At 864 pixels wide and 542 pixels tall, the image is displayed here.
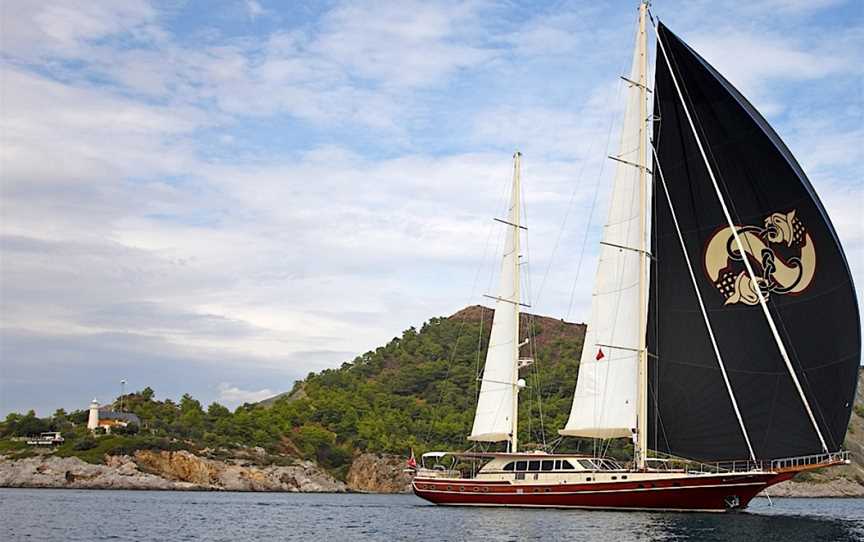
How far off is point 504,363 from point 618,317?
10.3m

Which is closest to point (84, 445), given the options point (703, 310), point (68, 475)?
point (68, 475)

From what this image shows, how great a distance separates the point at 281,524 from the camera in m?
49.2

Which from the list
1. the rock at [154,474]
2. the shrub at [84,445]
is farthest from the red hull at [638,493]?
the shrub at [84,445]

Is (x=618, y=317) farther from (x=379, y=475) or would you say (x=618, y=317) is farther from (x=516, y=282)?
(x=379, y=475)

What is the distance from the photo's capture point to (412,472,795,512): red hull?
42.8 m

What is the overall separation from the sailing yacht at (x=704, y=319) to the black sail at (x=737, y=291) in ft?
0.20

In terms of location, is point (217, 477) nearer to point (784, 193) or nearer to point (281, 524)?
point (281, 524)

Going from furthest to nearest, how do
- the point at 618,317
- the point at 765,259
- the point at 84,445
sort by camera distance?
the point at 84,445 → the point at 618,317 → the point at 765,259

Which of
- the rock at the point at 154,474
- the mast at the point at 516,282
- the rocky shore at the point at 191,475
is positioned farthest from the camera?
the rocky shore at the point at 191,475

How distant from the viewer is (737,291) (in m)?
43.6

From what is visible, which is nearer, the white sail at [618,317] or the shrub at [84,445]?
the white sail at [618,317]

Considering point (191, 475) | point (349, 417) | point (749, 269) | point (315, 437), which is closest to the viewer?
point (749, 269)

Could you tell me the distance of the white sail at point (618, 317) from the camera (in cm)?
4669

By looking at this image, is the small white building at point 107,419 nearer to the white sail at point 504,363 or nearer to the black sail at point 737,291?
the white sail at point 504,363
